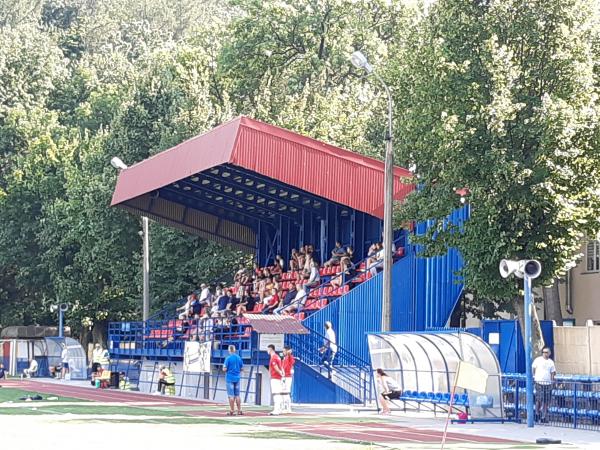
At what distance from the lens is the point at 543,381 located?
27.5m

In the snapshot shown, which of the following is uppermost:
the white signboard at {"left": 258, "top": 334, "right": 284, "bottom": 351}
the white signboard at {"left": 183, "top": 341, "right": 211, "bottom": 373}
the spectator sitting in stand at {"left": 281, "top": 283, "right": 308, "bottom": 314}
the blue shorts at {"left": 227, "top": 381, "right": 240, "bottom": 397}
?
the spectator sitting in stand at {"left": 281, "top": 283, "right": 308, "bottom": 314}

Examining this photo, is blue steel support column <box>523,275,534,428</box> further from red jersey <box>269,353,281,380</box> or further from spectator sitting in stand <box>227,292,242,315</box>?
spectator sitting in stand <box>227,292,242,315</box>

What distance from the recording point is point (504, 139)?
2955cm

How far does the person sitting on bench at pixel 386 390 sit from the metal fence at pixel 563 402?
11.2ft

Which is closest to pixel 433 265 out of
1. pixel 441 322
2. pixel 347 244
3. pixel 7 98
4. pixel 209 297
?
pixel 441 322

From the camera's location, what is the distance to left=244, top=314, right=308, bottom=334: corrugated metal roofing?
3369cm

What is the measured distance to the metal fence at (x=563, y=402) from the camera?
26.4m

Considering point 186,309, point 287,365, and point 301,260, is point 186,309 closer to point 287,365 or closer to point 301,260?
point 301,260

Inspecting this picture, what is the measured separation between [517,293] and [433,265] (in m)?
7.04

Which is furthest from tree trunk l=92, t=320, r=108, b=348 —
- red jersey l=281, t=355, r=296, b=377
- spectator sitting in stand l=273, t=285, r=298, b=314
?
red jersey l=281, t=355, r=296, b=377

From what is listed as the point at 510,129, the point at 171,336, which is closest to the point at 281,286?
the point at 171,336

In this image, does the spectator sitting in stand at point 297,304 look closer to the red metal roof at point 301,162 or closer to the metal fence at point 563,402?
the red metal roof at point 301,162

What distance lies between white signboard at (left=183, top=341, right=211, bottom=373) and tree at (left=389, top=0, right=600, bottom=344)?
1063 cm

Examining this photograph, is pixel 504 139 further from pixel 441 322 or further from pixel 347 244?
pixel 347 244
